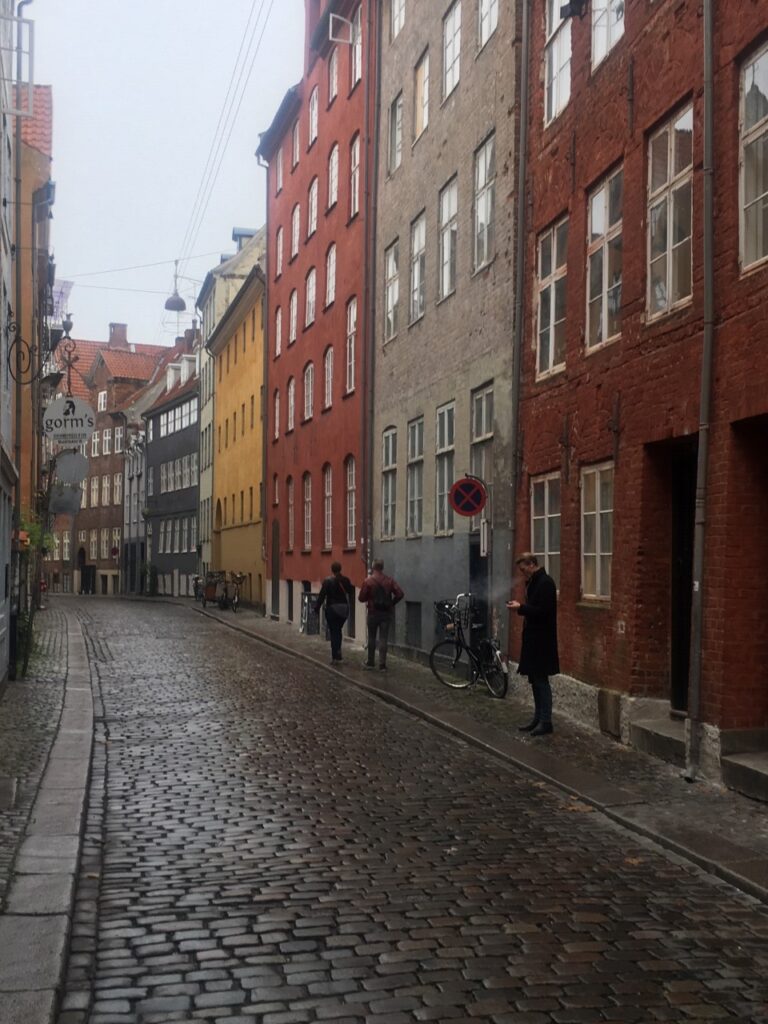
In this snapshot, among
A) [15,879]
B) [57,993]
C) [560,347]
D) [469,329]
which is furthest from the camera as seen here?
[469,329]

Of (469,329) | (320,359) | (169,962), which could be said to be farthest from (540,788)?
(320,359)

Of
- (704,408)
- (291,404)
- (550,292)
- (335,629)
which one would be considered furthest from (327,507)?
(704,408)

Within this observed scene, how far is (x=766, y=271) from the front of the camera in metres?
9.21

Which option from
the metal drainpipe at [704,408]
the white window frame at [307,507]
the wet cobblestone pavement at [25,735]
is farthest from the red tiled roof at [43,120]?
the metal drainpipe at [704,408]

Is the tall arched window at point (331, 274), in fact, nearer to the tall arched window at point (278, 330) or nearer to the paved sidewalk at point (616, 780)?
the tall arched window at point (278, 330)

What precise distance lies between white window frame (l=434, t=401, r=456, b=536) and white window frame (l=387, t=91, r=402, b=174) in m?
6.32

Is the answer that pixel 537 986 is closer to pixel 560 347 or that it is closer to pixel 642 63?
pixel 642 63

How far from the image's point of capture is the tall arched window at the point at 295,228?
34812 millimetres

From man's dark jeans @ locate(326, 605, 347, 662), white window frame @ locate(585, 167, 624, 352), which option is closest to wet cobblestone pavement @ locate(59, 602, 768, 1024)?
white window frame @ locate(585, 167, 624, 352)

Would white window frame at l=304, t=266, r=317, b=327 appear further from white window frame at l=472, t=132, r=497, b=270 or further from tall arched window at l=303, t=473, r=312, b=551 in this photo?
white window frame at l=472, t=132, r=497, b=270

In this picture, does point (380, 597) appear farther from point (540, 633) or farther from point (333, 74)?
point (333, 74)

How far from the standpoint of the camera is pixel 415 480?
71.3ft

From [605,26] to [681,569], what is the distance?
5.81m

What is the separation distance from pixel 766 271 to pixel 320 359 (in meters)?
22.4
